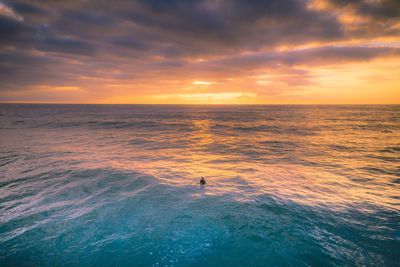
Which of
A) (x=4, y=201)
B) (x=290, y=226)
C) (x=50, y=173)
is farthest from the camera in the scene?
(x=50, y=173)

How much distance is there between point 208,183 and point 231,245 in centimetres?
609

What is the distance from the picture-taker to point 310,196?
1141cm

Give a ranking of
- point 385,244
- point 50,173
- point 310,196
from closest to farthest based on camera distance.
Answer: point 385,244 < point 310,196 < point 50,173

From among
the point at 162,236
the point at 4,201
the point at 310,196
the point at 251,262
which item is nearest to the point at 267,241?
the point at 251,262

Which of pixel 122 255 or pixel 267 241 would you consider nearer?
pixel 122 255

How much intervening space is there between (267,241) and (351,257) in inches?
107

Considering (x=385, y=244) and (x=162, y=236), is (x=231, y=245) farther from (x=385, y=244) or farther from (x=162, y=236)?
(x=385, y=244)

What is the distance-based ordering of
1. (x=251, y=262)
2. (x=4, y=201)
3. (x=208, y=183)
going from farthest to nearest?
(x=208, y=183)
(x=4, y=201)
(x=251, y=262)

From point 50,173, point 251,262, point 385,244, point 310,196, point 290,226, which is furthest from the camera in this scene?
point 50,173

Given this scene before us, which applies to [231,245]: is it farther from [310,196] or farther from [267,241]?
[310,196]

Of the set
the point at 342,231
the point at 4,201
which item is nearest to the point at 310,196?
the point at 342,231

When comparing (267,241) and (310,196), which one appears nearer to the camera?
(267,241)

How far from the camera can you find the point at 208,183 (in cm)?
1359

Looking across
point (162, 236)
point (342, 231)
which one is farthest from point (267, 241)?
point (162, 236)
